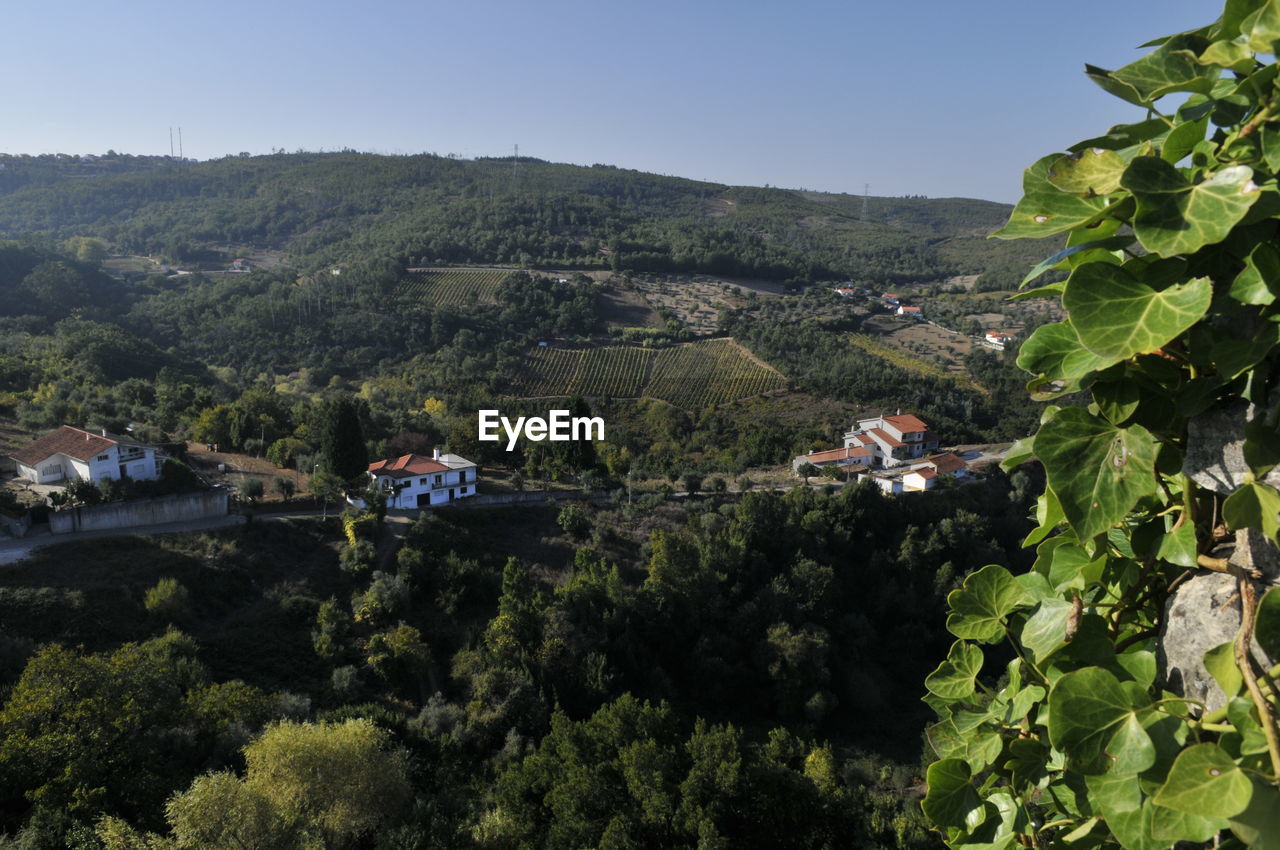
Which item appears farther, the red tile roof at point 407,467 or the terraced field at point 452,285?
the terraced field at point 452,285

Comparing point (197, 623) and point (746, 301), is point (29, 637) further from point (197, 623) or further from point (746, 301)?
point (746, 301)

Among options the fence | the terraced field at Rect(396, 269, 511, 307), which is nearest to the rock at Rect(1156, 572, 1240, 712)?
the fence

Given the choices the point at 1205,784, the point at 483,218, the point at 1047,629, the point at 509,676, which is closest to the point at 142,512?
the point at 509,676

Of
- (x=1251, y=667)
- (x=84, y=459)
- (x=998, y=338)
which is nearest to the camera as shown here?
(x=1251, y=667)

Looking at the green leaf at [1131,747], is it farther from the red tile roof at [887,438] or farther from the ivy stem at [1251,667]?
the red tile roof at [887,438]

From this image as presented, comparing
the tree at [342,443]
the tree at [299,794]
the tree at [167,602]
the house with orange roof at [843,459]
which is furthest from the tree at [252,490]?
the house with orange roof at [843,459]

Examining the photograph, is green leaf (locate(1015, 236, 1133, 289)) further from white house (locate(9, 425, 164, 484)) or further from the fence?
white house (locate(9, 425, 164, 484))

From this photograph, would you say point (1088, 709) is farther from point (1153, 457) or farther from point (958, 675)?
point (958, 675)
